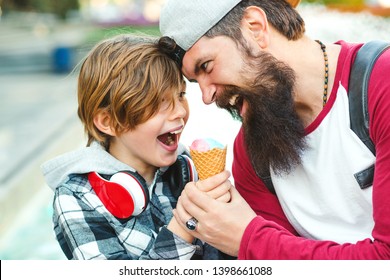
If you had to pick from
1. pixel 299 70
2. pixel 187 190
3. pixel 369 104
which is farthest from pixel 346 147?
pixel 187 190

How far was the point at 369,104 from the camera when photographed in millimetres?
2262

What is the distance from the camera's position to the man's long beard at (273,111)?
2.53m

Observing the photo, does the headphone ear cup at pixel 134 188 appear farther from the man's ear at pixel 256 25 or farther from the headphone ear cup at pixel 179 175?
the man's ear at pixel 256 25

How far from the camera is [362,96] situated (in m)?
2.30

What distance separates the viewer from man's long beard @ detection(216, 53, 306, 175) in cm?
253

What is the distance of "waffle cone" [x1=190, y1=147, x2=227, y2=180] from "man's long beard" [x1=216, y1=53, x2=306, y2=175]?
0.74 feet

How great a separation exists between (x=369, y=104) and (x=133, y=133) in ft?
3.10

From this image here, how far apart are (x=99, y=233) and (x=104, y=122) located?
0.52 meters

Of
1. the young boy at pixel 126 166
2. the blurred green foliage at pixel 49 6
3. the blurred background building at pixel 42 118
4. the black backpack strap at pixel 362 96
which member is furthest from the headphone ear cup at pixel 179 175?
the blurred green foliage at pixel 49 6

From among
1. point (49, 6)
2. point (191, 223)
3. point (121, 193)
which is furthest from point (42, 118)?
point (49, 6)

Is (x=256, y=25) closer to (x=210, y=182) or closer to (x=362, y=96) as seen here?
(x=362, y=96)

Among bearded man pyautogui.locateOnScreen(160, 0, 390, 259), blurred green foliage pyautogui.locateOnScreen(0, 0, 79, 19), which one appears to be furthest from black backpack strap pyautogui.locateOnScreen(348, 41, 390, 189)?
blurred green foliage pyautogui.locateOnScreen(0, 0, 79, 19)

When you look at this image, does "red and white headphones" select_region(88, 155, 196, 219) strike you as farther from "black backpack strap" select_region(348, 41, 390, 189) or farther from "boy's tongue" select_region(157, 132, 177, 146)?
"black backpack strap" select_region(348, 41, 390, 189)
